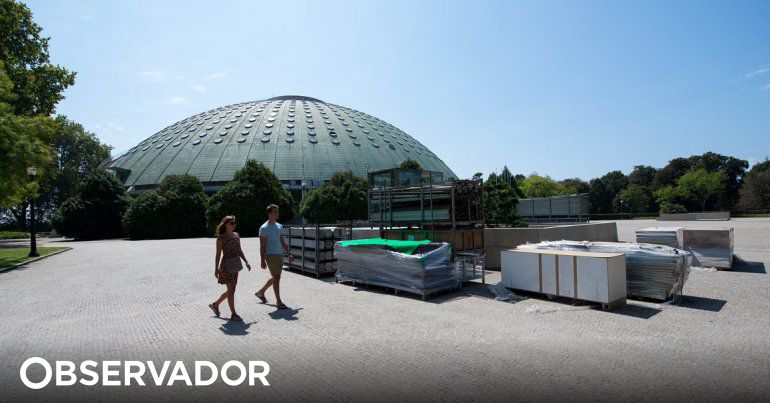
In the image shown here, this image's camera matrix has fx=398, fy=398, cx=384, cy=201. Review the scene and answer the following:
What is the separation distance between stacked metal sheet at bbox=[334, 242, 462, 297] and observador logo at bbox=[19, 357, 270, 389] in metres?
4.19

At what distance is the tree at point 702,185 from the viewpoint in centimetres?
6556

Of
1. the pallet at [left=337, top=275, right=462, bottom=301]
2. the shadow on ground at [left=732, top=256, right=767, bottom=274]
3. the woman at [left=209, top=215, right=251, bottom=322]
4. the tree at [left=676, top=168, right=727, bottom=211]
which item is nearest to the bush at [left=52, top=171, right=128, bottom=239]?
the pallet at [left=337, top=275, right=462, bottom=301]

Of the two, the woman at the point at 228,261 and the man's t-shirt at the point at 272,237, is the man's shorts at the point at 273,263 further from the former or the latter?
the woman at the point at 228,261

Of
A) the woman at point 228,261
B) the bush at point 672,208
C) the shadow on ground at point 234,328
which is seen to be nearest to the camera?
the shadow on ground at point 234,328

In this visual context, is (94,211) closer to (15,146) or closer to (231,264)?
(15,146)

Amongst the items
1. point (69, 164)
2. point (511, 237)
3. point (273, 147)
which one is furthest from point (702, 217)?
point (69, 164)

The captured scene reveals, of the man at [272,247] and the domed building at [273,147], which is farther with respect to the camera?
the domed building at [273,147]

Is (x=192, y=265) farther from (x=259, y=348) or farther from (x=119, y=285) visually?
(x=259, y=348)

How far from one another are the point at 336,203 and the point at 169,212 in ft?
56.0

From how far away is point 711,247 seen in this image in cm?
1134

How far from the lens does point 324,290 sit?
371 inches

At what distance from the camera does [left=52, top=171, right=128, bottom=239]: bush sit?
130 ft

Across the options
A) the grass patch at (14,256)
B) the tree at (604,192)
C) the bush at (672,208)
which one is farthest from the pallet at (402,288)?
the tree at (604,192)

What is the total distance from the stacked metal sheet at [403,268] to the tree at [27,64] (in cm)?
2061
